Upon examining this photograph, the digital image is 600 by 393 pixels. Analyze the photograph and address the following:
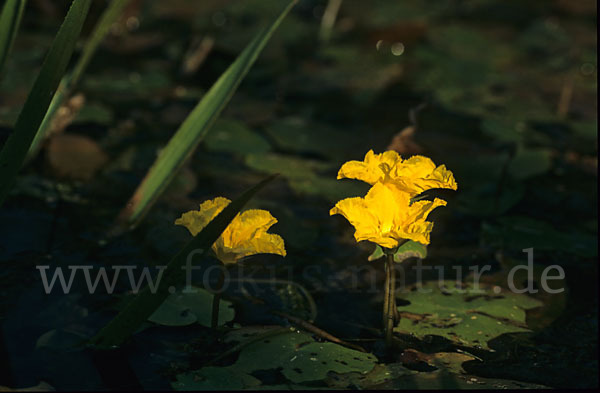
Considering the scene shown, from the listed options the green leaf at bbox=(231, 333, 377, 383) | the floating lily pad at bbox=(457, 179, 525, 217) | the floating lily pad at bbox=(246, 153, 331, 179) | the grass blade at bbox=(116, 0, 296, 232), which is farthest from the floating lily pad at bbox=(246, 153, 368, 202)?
the green leaf at bbox=(231, 333, 377, 383)

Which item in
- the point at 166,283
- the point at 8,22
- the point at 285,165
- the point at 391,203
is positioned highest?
the point at 8,22

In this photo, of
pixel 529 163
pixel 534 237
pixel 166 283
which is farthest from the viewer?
Answer: pixel 529 163

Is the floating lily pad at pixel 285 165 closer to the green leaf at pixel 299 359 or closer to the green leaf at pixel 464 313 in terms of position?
the green leaf at pixel 464 313

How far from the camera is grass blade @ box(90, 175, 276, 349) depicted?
102 centimetres

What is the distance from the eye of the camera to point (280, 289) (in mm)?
1432

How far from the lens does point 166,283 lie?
1055 mm

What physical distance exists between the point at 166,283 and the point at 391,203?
1.08 ft

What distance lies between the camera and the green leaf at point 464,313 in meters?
1.27

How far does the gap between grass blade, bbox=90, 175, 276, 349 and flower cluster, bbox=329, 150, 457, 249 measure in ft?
0.47

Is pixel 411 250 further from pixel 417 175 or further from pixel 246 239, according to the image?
pixel 246 239

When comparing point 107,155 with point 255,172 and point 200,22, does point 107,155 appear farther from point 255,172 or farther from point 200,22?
point 200,22

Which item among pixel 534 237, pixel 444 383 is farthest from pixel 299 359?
pixel 534 237

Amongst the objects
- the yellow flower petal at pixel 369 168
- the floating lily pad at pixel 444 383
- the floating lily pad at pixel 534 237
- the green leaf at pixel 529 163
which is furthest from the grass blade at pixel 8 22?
the green leaf at pixel 529 163

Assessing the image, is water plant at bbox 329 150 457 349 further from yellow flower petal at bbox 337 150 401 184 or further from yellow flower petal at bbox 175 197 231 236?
yellow flower petal at bbox 175 197 231 236
